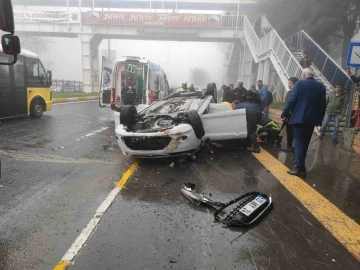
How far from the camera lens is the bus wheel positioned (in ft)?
31.8

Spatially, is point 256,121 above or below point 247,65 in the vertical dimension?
below

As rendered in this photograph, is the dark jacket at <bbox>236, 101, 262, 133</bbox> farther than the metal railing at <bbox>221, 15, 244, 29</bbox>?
No

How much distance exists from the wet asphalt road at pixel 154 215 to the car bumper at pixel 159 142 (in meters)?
0.30

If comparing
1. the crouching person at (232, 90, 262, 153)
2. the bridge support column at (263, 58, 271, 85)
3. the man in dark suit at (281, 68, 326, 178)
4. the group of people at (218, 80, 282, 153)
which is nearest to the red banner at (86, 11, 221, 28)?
the bridge support column at (263, 58, 271, 85)

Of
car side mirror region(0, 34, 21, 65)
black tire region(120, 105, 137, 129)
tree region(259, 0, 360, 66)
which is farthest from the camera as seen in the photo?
tree region(259, 0, 360, 66)

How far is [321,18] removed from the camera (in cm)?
1498

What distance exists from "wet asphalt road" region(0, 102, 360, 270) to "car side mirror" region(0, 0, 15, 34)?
2112 mm

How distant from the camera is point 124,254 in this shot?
2295mm

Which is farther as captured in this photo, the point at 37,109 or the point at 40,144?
the point at 37,109

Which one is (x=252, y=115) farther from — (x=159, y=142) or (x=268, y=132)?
(x=159, y=142)

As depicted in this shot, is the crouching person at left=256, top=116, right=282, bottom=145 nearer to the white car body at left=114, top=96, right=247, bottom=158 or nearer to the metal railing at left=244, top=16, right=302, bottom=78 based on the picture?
the white car body at left=114, top=96, right=247, bottom=158

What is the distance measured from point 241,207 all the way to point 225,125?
2.70 meters

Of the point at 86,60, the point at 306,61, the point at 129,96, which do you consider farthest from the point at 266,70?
the point at 86,60

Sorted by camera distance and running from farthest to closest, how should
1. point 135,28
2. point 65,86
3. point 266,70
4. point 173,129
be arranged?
point 65,86
point 135,28
point 266,70
point 173,129
